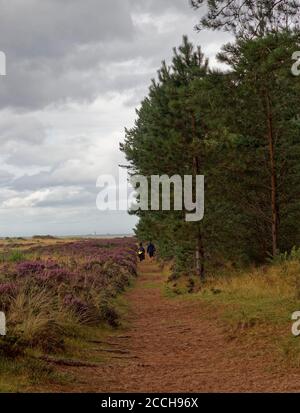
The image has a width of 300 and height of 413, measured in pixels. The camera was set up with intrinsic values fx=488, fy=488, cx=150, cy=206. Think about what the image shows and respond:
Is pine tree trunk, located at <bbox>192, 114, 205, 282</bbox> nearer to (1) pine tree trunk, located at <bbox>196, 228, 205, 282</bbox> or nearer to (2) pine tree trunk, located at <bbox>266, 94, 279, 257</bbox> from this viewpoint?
(1) pine tree trunk, located at <bbox>196, 228, 205, 282</bbox>

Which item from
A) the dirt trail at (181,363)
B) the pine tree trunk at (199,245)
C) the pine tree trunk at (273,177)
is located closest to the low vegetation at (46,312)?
the dirt trail at (181,363)

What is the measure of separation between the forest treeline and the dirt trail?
4866 mm

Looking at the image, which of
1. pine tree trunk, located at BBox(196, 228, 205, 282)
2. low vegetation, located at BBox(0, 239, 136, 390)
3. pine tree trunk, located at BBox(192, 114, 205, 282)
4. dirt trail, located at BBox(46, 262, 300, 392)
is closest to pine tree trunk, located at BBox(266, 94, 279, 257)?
A: pine tree trunk, located at BBox(192, 114, 205, 282)

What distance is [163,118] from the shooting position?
1939 centimetres

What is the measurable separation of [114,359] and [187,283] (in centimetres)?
1132

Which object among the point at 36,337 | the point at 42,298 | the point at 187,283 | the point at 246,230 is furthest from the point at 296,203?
the point at 36,337

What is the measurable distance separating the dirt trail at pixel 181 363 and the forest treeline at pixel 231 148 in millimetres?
4866

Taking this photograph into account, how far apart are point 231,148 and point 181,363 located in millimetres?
9153

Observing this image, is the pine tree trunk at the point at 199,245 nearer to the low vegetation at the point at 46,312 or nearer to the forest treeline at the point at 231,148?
the forest treeline at the point at 231,148

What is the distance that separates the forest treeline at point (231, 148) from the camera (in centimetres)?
1322

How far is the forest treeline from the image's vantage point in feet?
43.4

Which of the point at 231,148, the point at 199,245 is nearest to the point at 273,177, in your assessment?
the point at 231,148

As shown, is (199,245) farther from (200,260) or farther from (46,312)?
(46,312)
